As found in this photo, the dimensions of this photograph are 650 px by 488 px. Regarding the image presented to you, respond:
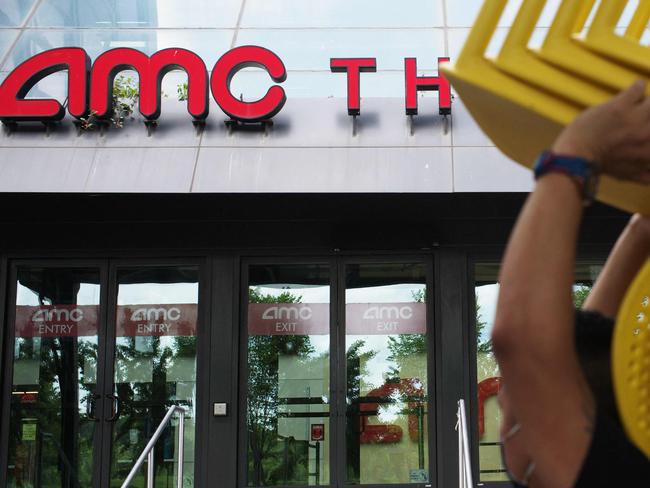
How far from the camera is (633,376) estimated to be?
988mm

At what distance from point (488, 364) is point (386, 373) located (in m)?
0.92

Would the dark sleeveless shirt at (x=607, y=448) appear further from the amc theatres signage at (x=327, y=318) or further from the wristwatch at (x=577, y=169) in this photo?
the amc theatres signage at (x=327, y=318)

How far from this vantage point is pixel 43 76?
25.9 ft

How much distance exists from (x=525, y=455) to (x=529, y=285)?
20 cm

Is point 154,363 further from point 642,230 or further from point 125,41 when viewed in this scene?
point 642,230

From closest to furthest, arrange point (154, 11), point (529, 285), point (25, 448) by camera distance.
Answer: point (529, 285), point (25, 448), point (154, 11)

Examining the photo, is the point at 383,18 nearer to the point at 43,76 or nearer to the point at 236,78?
the point at 236,78

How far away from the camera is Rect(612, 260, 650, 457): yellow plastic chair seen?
985 millimetres

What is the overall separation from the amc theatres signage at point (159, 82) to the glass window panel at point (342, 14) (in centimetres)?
113

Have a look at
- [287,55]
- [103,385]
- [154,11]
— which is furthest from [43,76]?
[103,385]

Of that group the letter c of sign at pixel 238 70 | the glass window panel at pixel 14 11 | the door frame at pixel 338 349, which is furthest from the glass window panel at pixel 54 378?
the glass window panel at pixel 14 11

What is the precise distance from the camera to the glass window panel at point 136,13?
29.3 feet

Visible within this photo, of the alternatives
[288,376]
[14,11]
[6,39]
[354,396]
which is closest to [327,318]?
[288,376]

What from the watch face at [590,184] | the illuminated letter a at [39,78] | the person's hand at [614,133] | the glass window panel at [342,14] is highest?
the glass window panel at [342,14]
